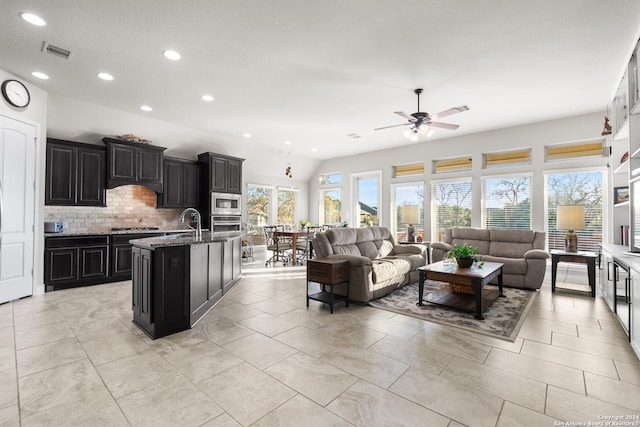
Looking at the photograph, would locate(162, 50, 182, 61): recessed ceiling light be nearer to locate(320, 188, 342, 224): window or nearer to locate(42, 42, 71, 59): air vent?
locate(42, 42, 71, 59): air vent

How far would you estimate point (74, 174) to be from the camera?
5.09 m

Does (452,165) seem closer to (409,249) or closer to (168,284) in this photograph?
(409,249)

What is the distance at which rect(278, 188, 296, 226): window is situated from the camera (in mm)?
9516

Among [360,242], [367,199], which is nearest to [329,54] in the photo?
[360,242]

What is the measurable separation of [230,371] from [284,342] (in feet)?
2.05

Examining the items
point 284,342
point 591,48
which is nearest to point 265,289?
point 284,342

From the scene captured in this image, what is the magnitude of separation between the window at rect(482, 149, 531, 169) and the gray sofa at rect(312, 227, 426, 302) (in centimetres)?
259

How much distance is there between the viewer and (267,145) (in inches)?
308

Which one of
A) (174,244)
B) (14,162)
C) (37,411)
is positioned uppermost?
(14,162)

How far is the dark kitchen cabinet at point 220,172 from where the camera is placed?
6.83m

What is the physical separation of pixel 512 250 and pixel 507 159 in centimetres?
212

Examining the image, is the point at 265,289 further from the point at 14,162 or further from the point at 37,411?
the point at 14,162

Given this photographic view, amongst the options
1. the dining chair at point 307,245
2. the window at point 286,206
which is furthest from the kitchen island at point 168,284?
the window at point 286,206

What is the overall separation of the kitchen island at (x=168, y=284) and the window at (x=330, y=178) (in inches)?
249
